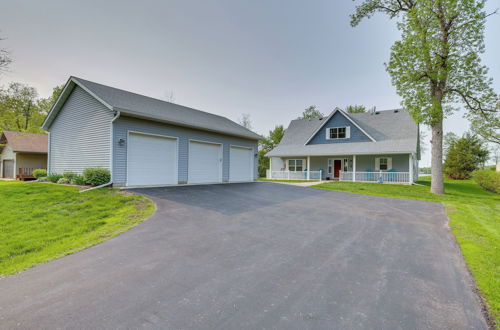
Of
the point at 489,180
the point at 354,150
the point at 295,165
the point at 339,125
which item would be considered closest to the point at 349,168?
the point at 354,150

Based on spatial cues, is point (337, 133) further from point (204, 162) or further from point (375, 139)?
point (204, 162)

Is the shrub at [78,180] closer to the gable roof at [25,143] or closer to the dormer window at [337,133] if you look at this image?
the gable roof at [25,143]

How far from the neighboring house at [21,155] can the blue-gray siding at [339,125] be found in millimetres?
25091

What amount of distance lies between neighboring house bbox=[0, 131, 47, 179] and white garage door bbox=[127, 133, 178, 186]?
620 inches

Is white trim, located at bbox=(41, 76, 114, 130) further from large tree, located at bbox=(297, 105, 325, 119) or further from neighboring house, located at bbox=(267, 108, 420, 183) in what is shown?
large tree, located at bbox=(297, 105, 325, 119)

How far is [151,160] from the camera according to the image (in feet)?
35.2

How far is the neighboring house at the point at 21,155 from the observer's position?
19719mm

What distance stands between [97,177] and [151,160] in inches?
91.6

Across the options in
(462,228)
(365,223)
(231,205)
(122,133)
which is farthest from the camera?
(122,133)

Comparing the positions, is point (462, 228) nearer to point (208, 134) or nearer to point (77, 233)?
point (77, 233)

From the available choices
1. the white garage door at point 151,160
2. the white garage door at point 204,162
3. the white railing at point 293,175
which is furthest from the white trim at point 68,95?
the white railing at point 293,175

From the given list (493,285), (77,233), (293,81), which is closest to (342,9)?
(293,81)

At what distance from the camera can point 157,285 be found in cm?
277

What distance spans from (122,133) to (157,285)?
8.57 m
